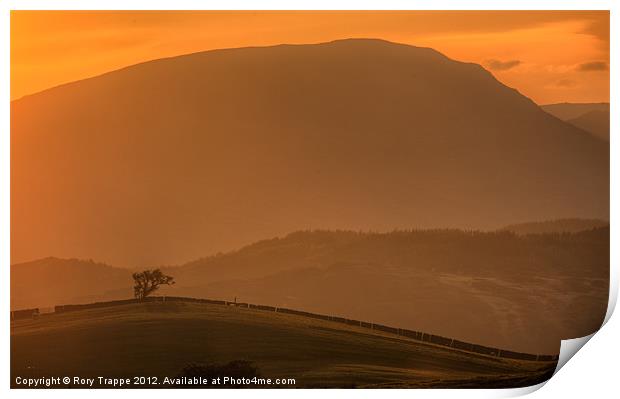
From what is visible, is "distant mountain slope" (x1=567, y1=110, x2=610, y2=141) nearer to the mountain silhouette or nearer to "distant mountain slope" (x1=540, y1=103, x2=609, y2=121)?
"distant mountain slope" (x1=540, y1=103, x2=609, y2=121)

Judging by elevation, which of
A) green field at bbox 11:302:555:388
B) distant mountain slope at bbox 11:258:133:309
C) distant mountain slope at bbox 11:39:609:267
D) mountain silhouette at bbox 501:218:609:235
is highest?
distant mountain slope at bbox 11:39:609:267

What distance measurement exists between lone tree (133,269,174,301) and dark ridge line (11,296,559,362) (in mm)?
30

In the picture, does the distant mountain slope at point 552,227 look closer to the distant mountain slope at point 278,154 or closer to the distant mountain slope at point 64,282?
the distant mountain slope at point 278,154

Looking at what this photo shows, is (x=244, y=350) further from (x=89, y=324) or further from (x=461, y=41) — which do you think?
(x=461, y=41)

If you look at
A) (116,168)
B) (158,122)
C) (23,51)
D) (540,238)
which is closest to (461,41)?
(540,238)

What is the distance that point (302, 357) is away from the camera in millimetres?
3186

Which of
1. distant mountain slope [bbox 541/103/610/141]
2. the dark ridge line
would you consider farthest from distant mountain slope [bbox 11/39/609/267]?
the dark ridge line

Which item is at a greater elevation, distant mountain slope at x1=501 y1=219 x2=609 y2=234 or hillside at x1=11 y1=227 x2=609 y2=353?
distant mountain slope at x1=501 y1=219 x2=609 y2=234

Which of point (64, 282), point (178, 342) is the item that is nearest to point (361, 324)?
point (178, 342)

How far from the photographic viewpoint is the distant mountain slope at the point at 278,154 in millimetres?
3176

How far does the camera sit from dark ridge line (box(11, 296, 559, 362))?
3174mm
